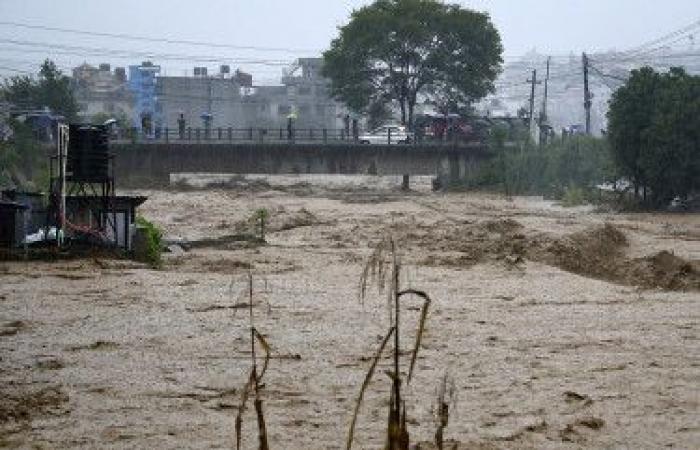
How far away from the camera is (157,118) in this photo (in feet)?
263

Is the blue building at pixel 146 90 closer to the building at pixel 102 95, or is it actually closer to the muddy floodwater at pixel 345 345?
the building at pixel 102 95

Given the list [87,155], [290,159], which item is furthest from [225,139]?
[87,155]

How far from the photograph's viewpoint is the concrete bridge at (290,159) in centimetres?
5025

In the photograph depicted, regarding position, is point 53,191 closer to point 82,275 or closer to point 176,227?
point 82,275

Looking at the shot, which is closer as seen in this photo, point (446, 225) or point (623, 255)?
point (623, 255)

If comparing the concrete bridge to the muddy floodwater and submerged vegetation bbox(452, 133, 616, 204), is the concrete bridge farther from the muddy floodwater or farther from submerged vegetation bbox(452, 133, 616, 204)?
the muddy floodwater

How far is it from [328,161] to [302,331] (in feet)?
130

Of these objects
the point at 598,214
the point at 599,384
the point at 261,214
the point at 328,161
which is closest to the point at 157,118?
the point at 328,161

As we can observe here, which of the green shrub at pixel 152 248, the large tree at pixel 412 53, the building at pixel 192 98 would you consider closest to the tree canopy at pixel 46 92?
the large tree at pixel 412 53

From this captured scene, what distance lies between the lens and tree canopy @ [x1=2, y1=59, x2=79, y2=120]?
56.6 metres

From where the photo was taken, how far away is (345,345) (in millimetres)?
11781

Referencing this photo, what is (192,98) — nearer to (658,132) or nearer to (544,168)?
(544,168)

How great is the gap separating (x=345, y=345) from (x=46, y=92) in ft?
162

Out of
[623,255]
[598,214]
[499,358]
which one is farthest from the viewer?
[598,214]
